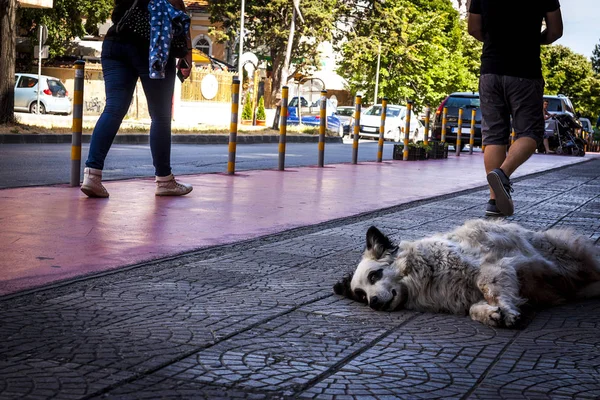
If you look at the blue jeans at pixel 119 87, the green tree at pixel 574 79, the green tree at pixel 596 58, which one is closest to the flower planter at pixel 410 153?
the blue jeans at pixel 119 87

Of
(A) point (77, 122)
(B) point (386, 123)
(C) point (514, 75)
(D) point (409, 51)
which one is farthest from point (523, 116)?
(D) point (409, 51)

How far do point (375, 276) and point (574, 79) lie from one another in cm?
10779

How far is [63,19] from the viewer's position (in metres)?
49.8

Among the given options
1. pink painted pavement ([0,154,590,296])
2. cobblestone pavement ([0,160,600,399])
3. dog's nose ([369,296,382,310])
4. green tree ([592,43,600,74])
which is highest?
green tree ([592,43,600,74])

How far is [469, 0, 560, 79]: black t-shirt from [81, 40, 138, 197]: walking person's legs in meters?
3.25

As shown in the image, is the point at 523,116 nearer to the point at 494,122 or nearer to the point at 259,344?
the point at 494,122

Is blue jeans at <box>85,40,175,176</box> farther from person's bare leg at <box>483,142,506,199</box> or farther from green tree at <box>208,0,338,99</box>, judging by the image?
green tree at <box>208,0,338,99</box>

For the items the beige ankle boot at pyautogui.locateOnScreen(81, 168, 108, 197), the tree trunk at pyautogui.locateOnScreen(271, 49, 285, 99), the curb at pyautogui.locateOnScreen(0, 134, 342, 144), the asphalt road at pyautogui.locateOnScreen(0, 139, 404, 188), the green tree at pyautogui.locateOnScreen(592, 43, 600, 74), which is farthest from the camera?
the green tree at pyautogui.locateOnScreen(592, 43, 600, 74)

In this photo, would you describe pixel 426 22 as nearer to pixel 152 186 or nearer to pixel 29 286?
pixel 152 186

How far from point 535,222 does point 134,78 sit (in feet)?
12.5

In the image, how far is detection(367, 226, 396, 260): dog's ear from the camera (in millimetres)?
4539


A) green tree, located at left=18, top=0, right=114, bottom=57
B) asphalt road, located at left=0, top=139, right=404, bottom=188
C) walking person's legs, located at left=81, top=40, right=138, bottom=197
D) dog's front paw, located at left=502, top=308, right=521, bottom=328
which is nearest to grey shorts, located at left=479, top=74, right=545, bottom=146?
walking person's legs, located at left=81, top=40, right=138, bottom=197

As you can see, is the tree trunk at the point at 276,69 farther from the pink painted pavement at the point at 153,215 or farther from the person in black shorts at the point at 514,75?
the person in black shorts at the point at 514,75

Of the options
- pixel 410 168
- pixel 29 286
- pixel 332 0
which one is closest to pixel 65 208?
pixel 29 286
